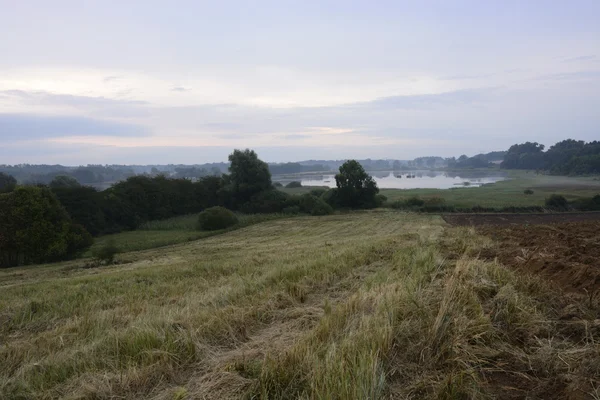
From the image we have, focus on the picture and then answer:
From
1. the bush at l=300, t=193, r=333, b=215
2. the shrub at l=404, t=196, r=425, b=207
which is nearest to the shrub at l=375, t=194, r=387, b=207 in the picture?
the shrub at l=404, t=196, r=425, b=207

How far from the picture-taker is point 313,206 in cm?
5641

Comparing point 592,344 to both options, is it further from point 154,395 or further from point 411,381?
point 154,395

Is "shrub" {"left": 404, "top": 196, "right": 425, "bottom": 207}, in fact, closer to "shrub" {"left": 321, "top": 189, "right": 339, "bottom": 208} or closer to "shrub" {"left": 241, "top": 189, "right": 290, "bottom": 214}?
"shrub" {"left": 321, "top": 189, "right": 339, "bottom": 208}

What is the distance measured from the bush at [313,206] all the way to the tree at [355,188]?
538cm

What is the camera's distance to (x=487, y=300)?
18.3ft

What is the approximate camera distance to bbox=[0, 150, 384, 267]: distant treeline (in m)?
33.8

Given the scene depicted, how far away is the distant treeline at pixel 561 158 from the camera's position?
105625mm

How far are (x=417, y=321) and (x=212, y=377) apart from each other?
239 cm

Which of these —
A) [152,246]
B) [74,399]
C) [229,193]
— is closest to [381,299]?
[74,399]

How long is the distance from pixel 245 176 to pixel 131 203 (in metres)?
17.4

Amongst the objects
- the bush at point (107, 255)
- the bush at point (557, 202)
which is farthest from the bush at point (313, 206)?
the bush at point (107, 255)

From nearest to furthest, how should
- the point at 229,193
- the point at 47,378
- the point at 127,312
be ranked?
1. the point at 47,378
2. the point at 127,312
3. the point at 229,193

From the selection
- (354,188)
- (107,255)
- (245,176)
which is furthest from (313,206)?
(107,255)

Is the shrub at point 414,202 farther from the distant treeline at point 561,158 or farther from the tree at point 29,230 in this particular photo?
the distant treeline at point 561,158
